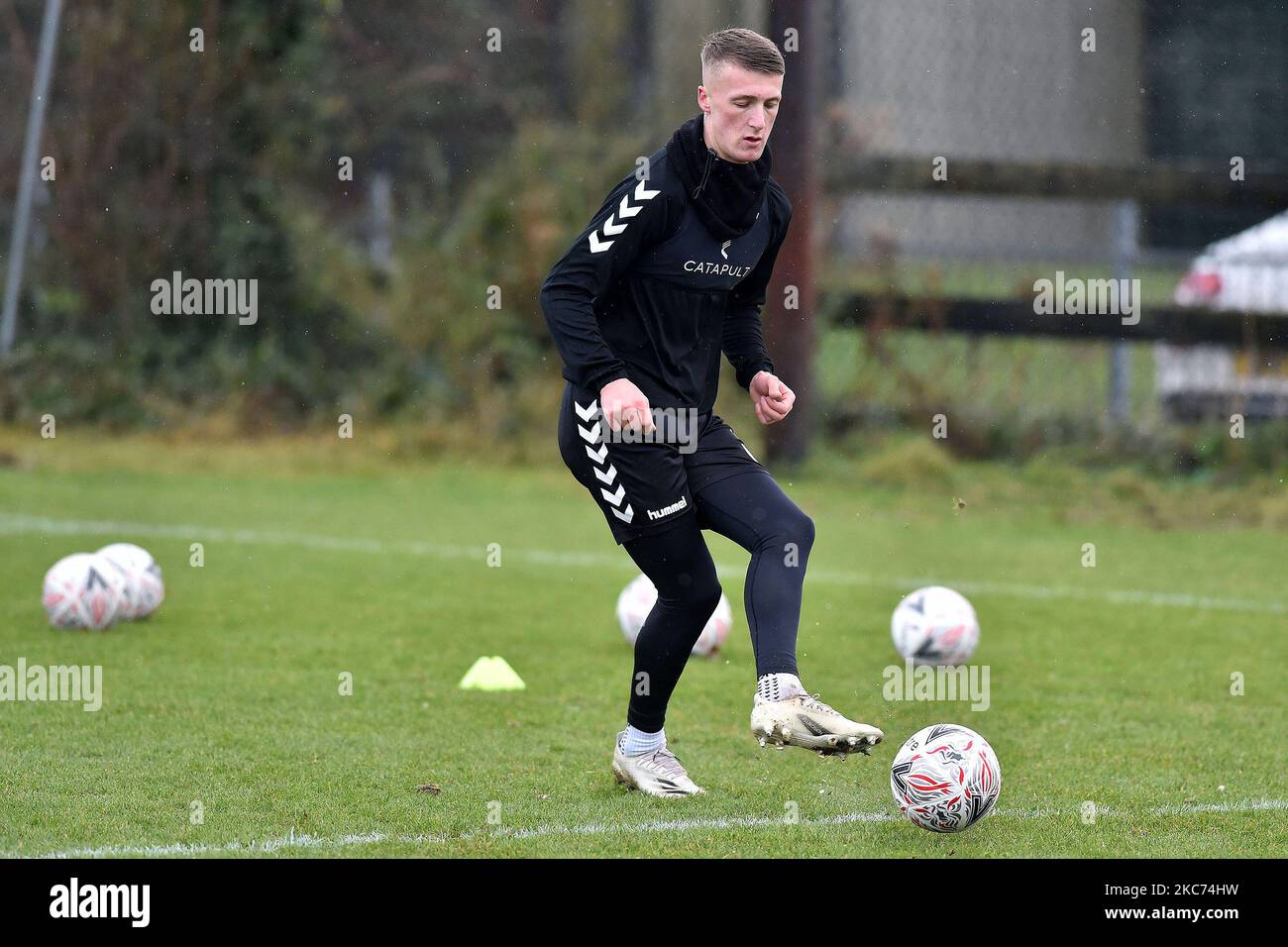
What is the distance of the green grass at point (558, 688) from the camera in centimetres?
460

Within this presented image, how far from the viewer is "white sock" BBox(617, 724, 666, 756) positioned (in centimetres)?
502

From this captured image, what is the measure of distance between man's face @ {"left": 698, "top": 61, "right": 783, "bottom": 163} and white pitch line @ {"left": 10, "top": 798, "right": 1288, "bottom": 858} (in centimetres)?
185

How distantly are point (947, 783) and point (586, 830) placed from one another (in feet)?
3.23

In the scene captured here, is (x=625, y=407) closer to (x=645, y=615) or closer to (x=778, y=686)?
(x=778, y=686)

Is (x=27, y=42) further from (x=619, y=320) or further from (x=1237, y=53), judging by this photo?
(x=619, y=320)

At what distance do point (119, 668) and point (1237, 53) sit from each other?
10629mm

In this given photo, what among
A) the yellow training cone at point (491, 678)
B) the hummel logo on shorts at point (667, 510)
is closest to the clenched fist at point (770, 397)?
the hummel logo on shorts at point (667, 510)

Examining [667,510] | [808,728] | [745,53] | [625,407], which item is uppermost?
[745,53]

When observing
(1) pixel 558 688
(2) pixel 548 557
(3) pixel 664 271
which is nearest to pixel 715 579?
(3) pixel 664 271

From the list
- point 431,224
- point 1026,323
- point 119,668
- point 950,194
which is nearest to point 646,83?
point 431,224

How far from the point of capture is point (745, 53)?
452cm

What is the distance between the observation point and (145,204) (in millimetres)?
14570

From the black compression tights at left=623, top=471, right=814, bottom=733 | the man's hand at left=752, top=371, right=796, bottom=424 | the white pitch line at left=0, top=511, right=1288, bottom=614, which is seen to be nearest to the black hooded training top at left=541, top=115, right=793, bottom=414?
the man's hand at left=752, top=371, right=796, bottom=424

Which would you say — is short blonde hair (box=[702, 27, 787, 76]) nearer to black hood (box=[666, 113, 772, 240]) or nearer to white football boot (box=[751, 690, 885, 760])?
black hood (box=[666, 113, 772, 240])
